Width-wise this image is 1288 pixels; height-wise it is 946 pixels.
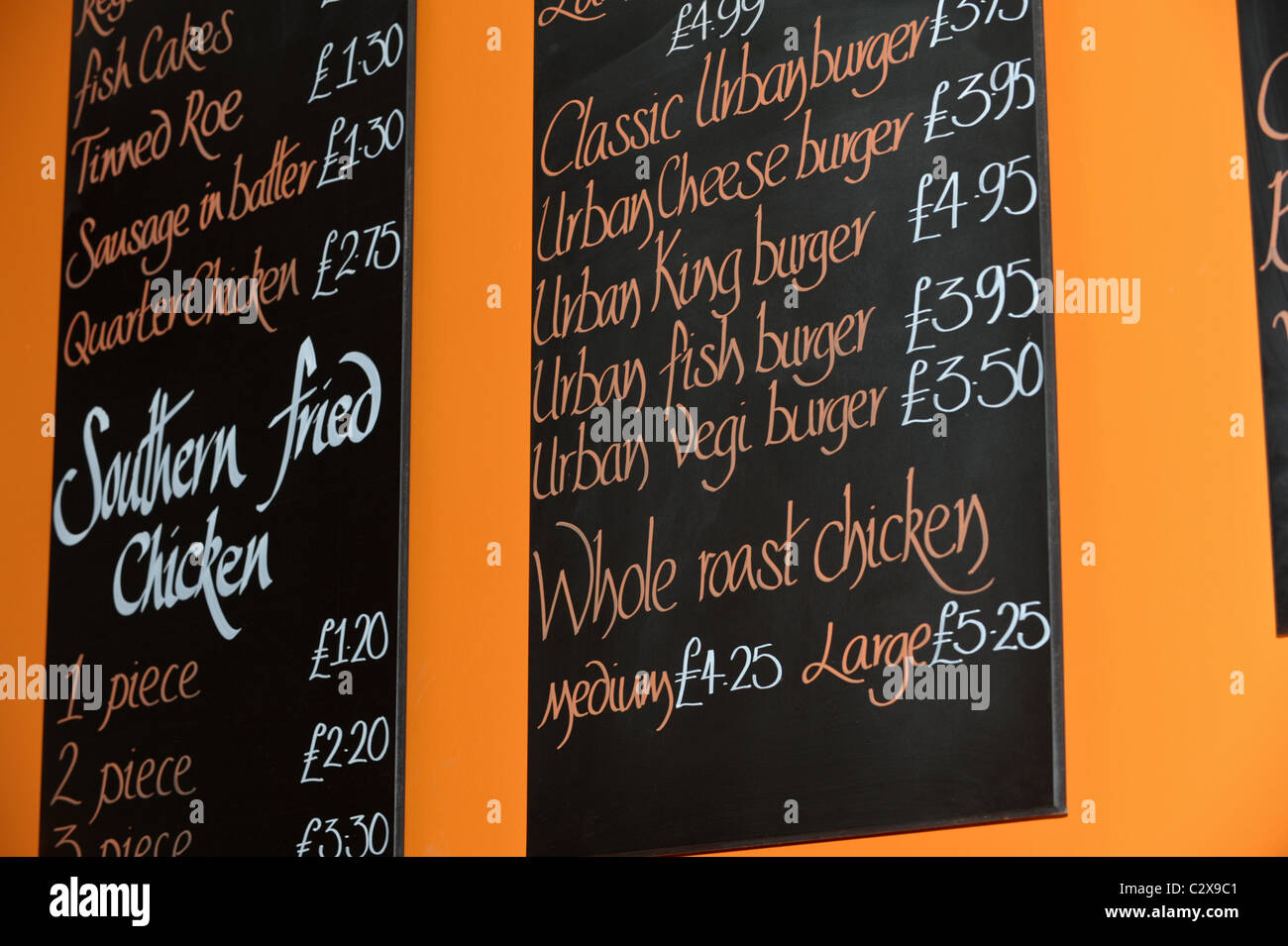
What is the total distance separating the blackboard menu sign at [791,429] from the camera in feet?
9.08

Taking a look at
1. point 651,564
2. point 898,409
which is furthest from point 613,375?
point 898,409

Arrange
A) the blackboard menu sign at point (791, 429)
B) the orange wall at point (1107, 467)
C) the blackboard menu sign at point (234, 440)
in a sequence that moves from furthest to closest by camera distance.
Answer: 1. the blackboard menu sign at point (234, 440)
2. the blackboard menu sign at point (791, 429)
3. the orange wall at point (1107, 467)

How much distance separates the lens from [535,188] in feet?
11.0

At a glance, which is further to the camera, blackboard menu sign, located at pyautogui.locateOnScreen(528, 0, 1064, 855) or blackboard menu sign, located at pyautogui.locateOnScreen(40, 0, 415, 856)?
blackboard menu sign, located at pyautogui.locateOnScreen(40, 0, 415, 856)

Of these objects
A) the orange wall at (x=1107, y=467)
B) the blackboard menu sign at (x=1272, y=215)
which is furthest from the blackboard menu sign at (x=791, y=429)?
the blackboard menu sign at (x=1272, y=215)

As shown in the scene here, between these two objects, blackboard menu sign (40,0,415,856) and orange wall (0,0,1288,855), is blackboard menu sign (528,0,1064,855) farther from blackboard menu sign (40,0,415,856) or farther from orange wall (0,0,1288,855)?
blackboard menu sign (40,0,415,856)

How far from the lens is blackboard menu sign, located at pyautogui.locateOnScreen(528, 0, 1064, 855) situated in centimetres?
277

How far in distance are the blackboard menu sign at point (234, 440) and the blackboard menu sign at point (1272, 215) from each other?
5.58ft

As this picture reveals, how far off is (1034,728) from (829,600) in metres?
0.45

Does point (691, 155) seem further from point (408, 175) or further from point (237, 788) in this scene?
point (237, 788)

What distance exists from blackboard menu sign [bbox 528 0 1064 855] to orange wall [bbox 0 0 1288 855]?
0.10 meters

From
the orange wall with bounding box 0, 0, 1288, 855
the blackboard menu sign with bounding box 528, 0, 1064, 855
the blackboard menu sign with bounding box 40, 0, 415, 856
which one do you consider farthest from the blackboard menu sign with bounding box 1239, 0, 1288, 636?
the blackboard menu sign with bounding box 40, 0, 415, 856

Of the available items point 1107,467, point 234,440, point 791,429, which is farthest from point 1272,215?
point 234,440

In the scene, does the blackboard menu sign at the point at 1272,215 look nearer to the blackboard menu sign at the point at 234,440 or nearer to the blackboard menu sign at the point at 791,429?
the blackboard menu sign at the point at 791,429
